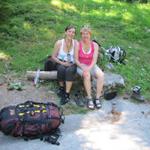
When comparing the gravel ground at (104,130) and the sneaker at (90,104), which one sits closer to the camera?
the gravel ground at (104,130)

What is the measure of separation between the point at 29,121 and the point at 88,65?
7.07 feet

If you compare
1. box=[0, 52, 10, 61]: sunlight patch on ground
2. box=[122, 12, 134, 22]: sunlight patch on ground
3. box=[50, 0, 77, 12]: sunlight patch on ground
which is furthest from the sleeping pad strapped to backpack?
box=[50, 0, 77, 12]: sunlight patch on ground

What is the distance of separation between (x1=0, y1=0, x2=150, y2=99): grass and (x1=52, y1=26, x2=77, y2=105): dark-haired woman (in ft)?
3.77

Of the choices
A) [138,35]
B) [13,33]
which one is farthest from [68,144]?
[138,35]

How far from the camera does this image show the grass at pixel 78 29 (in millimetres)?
10461

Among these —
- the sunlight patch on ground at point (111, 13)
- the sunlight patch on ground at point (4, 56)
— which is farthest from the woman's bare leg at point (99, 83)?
the sunlight patch on ground at point (111, 13)

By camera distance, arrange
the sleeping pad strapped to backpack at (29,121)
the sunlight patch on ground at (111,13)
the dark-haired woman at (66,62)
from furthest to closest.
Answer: the sunlight patch on ground at (111,13), the dark-haired woman at (66,62), the sleeping pad strapped to backpack at (29,121)

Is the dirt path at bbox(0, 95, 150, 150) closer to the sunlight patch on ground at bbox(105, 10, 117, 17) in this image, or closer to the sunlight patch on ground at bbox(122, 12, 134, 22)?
the sunlight patch on ground at bbox(122, 12, 134, 22)

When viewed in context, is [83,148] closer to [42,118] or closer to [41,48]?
[42,118]

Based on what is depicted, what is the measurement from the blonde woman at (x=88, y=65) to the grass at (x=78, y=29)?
1.00 metres

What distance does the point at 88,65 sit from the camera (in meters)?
9.08

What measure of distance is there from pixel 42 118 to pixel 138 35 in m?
6.05

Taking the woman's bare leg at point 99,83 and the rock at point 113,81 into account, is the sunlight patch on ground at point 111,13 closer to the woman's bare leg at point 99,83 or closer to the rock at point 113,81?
the rock at point 113,81

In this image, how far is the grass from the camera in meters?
10.5
